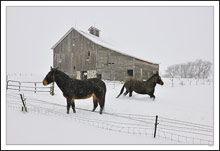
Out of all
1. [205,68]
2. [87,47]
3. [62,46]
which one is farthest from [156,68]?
[205,68]

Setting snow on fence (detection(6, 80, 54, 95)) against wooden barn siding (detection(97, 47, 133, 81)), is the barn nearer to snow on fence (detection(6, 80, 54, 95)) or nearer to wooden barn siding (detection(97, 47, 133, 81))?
wooden barn siding (detection(97, 47, 133, 81))

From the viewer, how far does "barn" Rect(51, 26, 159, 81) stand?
59.9 feet

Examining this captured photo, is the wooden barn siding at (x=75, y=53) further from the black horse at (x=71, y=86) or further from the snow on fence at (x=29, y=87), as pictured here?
the black horse at (x=71, y=86)

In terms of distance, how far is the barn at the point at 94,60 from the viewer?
18.3 metres

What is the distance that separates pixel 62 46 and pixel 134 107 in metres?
17.3

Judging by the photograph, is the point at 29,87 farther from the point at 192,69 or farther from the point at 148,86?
the point at 192,69

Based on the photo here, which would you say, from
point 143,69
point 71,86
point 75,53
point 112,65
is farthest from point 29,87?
point 143,69

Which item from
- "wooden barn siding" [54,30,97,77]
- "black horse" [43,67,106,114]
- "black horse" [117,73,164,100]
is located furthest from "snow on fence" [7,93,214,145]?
"wooden barn siding" [54,30,97,77]

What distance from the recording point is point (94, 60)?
63.6ft

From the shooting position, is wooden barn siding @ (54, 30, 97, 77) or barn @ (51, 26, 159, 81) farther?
wooden barn siding @ (54, 30, 97, 77)

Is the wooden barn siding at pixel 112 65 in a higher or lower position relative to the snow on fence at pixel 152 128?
higher

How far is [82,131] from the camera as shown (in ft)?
12.7

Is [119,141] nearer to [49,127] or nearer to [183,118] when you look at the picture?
[49,127]

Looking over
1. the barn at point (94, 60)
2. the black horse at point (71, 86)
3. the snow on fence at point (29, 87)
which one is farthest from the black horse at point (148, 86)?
the barn at point (94, 60)
